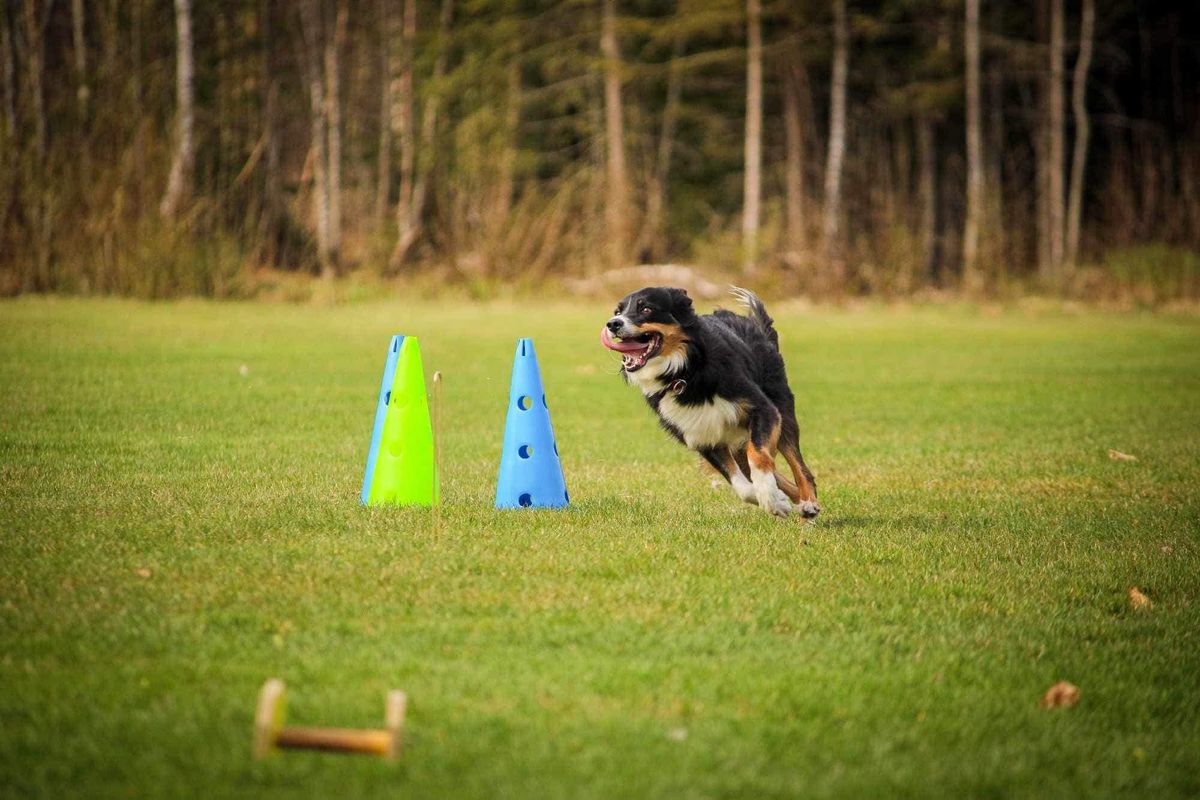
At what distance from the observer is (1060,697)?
193 inches

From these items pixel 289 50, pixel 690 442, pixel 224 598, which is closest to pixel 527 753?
pixel 224 598

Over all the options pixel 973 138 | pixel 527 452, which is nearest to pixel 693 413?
pixel 527 452

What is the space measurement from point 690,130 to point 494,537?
46.1 meters

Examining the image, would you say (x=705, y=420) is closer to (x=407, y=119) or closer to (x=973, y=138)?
(x=973, y=138)

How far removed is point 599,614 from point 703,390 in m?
2.49

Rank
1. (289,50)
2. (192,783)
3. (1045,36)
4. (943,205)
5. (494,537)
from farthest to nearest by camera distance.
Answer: (943,205)
(289,50)
(1045,36)
(494,537)
(192,783)

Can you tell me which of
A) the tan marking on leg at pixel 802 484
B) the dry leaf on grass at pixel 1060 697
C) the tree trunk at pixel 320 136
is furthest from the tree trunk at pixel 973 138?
the dry leaf on grass at pixel 1060 697

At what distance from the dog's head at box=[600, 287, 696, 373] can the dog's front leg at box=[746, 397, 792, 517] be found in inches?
22.5

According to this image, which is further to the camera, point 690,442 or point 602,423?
point 602,423

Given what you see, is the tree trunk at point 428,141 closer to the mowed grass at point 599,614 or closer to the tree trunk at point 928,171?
the tree trunk at point 928,171

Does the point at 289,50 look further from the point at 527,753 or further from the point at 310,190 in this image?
the point at 527,753

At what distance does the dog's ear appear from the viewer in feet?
26.1

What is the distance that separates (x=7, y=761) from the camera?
13.1 ft

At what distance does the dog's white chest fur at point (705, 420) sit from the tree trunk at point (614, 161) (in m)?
26.8
